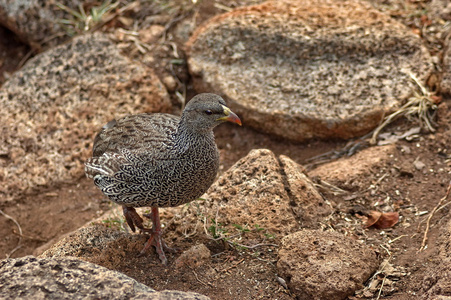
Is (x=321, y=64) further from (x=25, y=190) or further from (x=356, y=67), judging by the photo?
(x=25, y=190)

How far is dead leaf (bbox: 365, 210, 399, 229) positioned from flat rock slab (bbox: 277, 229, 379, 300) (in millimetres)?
698

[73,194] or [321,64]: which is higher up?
[321,64]

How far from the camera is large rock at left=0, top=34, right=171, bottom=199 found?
6.96 m

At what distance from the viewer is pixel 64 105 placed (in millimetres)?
7234

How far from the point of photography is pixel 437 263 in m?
4.52

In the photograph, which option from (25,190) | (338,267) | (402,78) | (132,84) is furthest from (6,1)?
(338,267)

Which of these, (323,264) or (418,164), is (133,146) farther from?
(418,164)

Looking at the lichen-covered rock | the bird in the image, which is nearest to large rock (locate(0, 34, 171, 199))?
the bird

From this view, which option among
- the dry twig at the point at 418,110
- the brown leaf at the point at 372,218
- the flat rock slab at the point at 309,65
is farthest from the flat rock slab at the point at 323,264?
the flat rock slab at the point at 309,65

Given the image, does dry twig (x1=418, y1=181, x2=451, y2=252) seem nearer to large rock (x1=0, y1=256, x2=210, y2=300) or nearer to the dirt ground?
the dirt ground

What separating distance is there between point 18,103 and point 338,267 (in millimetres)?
4888

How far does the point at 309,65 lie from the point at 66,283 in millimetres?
4581

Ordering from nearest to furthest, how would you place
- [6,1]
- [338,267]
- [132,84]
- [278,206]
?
1. [338,267]
2. [278,206]
3. [132,84]
4. [6,1]

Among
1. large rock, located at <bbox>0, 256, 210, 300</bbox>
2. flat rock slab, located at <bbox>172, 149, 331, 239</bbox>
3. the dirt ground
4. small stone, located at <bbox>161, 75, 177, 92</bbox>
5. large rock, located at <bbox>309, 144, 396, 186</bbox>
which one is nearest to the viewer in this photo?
large rock, located at <bbox>0, 256, 210, 300</bbox>
